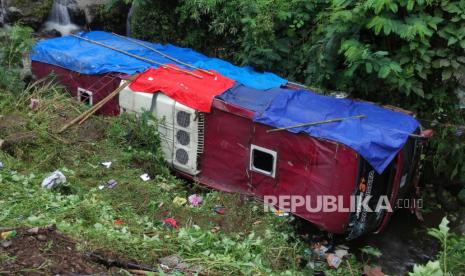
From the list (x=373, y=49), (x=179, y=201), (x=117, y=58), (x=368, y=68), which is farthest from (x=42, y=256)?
(x=117, y=58)

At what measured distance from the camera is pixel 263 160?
812cm

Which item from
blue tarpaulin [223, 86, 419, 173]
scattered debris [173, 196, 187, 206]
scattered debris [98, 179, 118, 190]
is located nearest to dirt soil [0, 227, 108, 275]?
scattered debris [98, 179, 118, 190]

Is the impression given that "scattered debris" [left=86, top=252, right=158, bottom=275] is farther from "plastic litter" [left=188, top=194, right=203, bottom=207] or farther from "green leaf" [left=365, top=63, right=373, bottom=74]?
"green leaf" [left=365, top=63, right=373, bottom=74]

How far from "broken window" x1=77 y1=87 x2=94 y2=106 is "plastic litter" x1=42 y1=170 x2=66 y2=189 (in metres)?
3.34

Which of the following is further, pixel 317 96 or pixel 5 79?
pixel 5 79

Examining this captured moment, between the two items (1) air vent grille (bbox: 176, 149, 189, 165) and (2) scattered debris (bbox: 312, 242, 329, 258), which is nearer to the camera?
(2) scattered debris (bbox: 312, 242, 329, 258)

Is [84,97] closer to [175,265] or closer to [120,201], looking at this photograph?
[120,201]

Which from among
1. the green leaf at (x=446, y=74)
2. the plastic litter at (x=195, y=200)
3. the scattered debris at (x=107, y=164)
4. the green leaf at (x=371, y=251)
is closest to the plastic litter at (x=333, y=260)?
the green leaf at (x=371, y=251)

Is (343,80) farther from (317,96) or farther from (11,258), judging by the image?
(11,258)

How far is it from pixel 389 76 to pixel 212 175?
339cm

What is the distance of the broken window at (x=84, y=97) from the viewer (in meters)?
10.5

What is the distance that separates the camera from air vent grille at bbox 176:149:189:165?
29.4ft

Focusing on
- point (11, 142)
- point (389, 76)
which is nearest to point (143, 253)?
point (11, 142)

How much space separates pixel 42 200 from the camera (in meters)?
6.48
